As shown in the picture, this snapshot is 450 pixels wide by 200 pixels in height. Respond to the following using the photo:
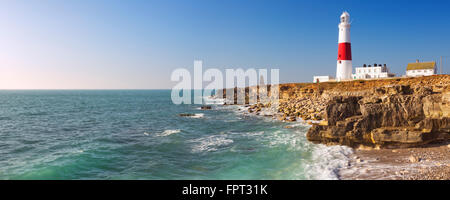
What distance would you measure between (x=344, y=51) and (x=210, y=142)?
34036mm

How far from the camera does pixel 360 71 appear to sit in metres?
56.8

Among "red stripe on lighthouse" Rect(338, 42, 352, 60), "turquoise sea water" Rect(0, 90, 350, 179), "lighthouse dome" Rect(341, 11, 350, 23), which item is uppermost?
"lighthouse dome" Rect(341, 11, 350, 23)

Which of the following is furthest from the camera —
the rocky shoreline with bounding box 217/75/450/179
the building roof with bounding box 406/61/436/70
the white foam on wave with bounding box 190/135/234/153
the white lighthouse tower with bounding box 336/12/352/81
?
the building roof with bounding box 406/61/436/70

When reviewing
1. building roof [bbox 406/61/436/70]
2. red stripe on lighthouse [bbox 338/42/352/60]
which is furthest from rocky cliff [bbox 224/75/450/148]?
building roof [bbox 406/61/436/70]

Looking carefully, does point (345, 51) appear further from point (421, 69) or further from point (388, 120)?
point (388, 120)

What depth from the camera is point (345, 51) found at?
138 feet

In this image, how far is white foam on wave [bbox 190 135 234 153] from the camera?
53.5 feet

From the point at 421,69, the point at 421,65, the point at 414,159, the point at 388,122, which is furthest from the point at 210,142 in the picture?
the point at 421,65

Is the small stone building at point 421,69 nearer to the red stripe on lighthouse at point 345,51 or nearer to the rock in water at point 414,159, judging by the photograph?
the red stripe on lighthouse at point 345,51

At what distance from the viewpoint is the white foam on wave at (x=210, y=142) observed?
16297 mm

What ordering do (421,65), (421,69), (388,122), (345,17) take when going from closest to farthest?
(388,122)
(345,17)
(421,69)
(421,65)

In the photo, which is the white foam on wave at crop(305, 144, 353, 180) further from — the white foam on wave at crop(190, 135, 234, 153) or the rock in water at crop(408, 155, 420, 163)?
the white foam on wave at crop(190, 135, 234, 153)

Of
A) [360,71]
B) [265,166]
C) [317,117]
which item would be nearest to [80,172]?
[265,166]

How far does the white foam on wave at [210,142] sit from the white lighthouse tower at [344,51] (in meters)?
31.9
